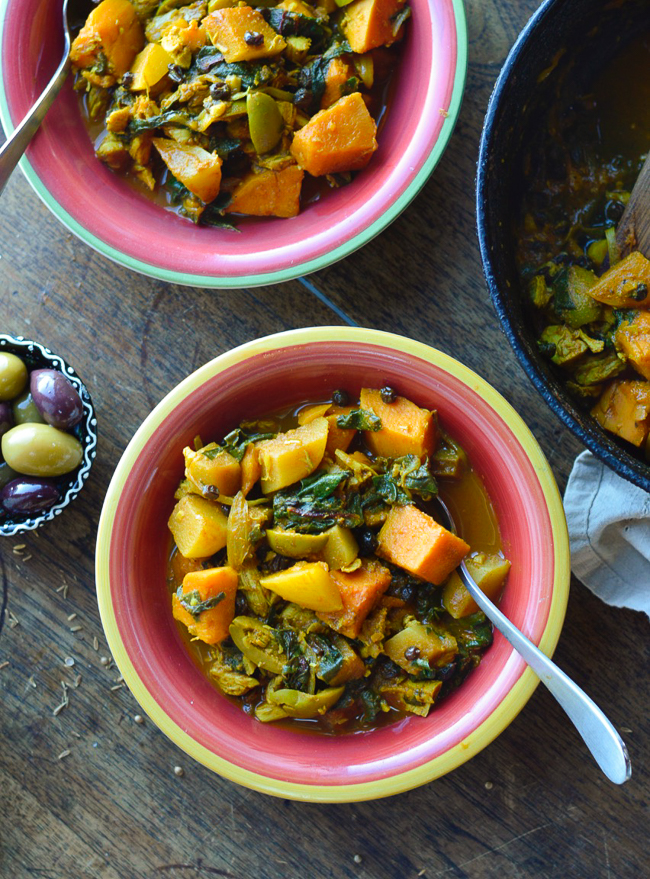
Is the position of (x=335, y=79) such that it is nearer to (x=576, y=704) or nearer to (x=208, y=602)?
(x=208, y=602)

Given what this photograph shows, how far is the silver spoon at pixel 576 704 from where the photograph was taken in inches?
58.4

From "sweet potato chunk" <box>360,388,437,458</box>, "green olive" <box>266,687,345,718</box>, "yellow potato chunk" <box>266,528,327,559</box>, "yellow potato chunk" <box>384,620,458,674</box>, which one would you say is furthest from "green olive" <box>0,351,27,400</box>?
"yellow potato chunk" <box>384,620,458,674</box>

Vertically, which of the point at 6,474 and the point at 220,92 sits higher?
the point at 220,92

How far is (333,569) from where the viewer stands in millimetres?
1700

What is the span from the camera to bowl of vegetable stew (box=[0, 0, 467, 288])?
175cm

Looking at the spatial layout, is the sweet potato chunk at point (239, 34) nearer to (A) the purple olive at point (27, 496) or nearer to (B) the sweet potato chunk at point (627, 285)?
(B) the sweet potato chunk at point (627, 285)

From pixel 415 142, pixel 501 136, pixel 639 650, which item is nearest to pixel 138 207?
pixel 415 142

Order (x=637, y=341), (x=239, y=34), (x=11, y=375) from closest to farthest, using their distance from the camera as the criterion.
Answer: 1. (x=637, y=341)
2. (x=239, y=34)
3. (x=11, y=375)

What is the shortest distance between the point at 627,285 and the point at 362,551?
86 cm

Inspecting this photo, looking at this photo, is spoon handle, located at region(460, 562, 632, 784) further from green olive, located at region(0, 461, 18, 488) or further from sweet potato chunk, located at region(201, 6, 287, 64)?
sweet potato chunk, located at region(201, 6, 287, 64)

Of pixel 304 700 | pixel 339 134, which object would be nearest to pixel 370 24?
pixel 339 134

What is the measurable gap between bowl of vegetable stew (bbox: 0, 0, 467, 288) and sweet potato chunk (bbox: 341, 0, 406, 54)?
2.0 inches

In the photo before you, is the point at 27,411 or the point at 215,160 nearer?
the point at 215,160

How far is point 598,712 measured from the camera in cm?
153
